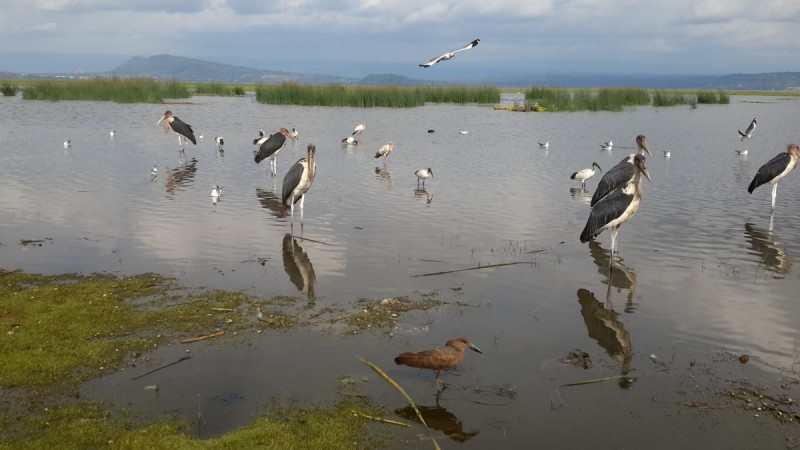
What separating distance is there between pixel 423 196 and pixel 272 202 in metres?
4.46

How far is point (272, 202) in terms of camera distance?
758 inches

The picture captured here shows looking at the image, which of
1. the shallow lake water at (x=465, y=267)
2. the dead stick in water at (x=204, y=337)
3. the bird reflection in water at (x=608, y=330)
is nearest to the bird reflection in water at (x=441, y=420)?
the shallow lake water at (x=465, y=267)

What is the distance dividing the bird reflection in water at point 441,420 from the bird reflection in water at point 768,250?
28.0ft

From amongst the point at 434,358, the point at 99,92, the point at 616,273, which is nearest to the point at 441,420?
the point at 434,358

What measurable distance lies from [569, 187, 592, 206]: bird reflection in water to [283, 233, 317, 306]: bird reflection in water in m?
9.34

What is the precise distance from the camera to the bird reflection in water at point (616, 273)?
11551mm

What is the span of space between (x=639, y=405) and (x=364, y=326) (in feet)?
12.5

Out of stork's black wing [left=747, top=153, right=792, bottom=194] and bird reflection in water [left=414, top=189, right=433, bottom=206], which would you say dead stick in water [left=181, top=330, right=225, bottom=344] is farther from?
stork's black wing [left=747, top=153, right=792, bottom=194]

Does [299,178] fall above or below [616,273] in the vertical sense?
above

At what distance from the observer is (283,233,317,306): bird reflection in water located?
38.1 ft

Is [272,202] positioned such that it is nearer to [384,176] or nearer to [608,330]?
[384,176]

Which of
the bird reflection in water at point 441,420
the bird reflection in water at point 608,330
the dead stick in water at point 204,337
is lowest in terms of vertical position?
the bird reflection in water at point 441,420

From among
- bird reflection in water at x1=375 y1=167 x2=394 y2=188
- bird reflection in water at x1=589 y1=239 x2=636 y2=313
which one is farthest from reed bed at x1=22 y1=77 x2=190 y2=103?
bird reflection in water at x1=589 y1=239 x2=636 y2=313

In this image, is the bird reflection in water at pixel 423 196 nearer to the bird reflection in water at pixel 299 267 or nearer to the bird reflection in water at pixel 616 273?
the bird reflection in water at pixel 299 267
